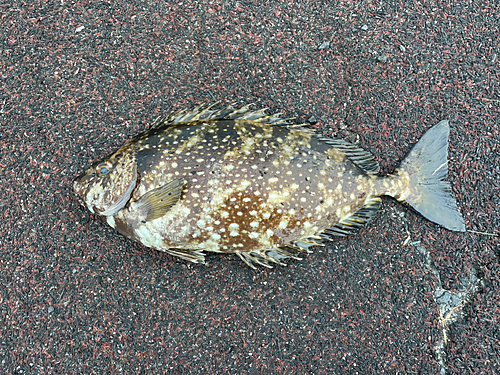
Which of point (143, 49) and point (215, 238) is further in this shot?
point (143, 49)

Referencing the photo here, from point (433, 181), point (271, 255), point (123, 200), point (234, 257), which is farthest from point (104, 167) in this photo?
point (433, 181)

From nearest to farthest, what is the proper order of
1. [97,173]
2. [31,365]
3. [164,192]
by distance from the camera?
[164,192]
[97,173]
[31,365]

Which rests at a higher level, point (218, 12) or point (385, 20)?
point (218, 12)

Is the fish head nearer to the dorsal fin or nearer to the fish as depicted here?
the fish

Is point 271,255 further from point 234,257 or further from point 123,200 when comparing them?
point 123,200

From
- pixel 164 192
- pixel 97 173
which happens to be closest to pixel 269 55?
pixel 164 192

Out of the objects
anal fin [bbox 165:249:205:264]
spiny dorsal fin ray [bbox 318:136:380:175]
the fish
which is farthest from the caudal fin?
anal fin [bbox 165:249:205:264]

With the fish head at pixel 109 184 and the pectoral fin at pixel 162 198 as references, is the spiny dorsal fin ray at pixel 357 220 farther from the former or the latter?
the fish head at pixel 109 184

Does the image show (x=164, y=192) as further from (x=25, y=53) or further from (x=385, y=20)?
(x=385, y=20)
